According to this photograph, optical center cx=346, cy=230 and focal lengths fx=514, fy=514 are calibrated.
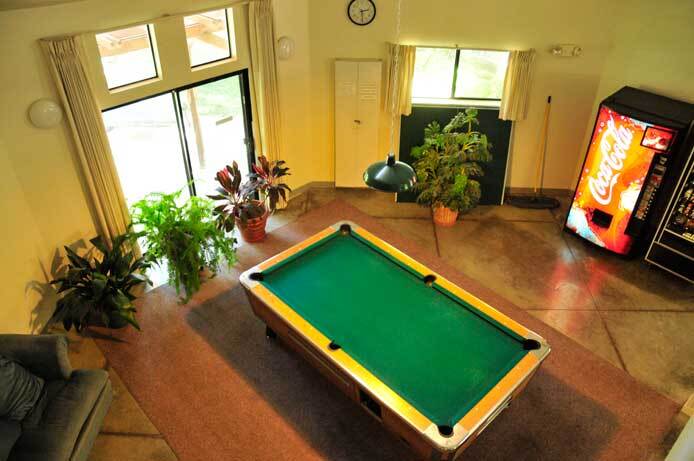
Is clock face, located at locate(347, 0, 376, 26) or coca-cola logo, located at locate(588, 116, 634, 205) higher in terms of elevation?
clock face, located at locate(347, 0, 376, 26)

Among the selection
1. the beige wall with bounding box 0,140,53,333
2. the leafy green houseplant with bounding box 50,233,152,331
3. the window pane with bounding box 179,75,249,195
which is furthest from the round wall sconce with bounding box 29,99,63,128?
the window pane with bounding box 179,75,249,195

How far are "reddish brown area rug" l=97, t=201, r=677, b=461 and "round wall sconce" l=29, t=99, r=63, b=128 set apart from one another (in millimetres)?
2250

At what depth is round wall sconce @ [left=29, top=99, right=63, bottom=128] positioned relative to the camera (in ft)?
15.8

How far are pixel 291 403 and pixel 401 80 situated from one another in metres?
4.51

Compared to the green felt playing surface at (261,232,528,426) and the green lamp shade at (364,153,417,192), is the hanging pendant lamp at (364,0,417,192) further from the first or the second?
the green felt playing surface at (261,232,528,426)

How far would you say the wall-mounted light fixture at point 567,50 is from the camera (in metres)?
6.86

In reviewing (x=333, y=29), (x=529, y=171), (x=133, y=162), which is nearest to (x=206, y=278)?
(x=133, y=162)

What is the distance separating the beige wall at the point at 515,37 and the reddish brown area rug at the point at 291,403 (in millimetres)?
3255

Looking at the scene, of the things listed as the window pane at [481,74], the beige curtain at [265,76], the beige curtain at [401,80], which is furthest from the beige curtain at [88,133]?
the window pane at [481,74]

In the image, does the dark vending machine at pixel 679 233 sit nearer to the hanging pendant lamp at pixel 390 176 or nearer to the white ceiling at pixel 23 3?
the hanging pendant lamp at pixel 390 176

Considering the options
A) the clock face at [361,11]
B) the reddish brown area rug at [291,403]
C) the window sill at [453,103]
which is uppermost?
the clock face at [361,11]

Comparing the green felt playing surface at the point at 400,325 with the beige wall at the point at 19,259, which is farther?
the beige wall at the point at 19,259

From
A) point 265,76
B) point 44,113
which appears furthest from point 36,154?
point 265,76

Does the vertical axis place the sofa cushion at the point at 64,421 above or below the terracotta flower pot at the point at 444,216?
below
